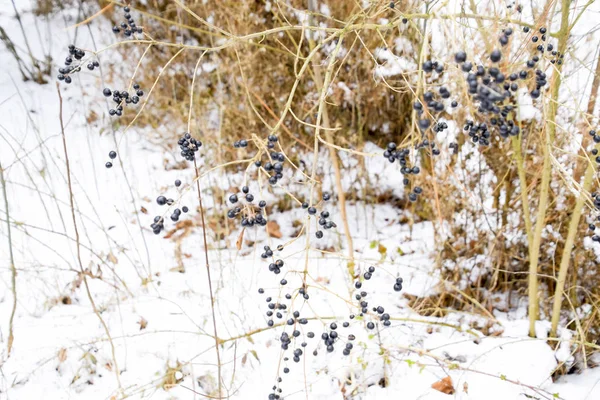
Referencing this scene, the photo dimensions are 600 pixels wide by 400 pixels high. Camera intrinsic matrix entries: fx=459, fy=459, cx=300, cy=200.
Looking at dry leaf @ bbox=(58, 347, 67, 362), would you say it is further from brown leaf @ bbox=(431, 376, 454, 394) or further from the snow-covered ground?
brown leaf @ bbox=(431, 376, 454, 394)

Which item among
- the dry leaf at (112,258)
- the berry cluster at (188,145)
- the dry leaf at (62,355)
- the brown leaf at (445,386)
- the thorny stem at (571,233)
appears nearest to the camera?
the berry cluster at (188,145)

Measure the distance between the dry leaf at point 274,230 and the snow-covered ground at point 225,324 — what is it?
0.06m

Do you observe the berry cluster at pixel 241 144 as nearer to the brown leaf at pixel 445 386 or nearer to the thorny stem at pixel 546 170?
the thorny stem at pixel 546 170

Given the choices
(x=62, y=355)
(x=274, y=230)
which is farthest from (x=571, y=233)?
(x=62, y=355)

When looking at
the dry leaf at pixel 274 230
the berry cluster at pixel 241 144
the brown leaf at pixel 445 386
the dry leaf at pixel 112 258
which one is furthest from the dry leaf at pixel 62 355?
the brown leaf at pixel 445 386

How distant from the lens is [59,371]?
8.05 ft

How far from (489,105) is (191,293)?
8.41 ft

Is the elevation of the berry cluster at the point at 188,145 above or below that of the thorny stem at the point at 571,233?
above

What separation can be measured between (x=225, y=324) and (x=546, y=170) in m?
1.83

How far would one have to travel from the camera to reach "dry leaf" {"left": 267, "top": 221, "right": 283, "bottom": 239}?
3609 millimetres

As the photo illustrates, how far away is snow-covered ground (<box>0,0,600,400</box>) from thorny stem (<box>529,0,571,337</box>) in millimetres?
197

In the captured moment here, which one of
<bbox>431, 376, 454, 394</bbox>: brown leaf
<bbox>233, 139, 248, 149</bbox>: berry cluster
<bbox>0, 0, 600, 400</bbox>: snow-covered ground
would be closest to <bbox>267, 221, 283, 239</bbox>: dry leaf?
<bbox>0, 0, 600, 400</bbox>: snow-covered ground

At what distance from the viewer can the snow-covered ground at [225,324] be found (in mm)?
2211

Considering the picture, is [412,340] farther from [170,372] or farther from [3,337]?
[3,337]
